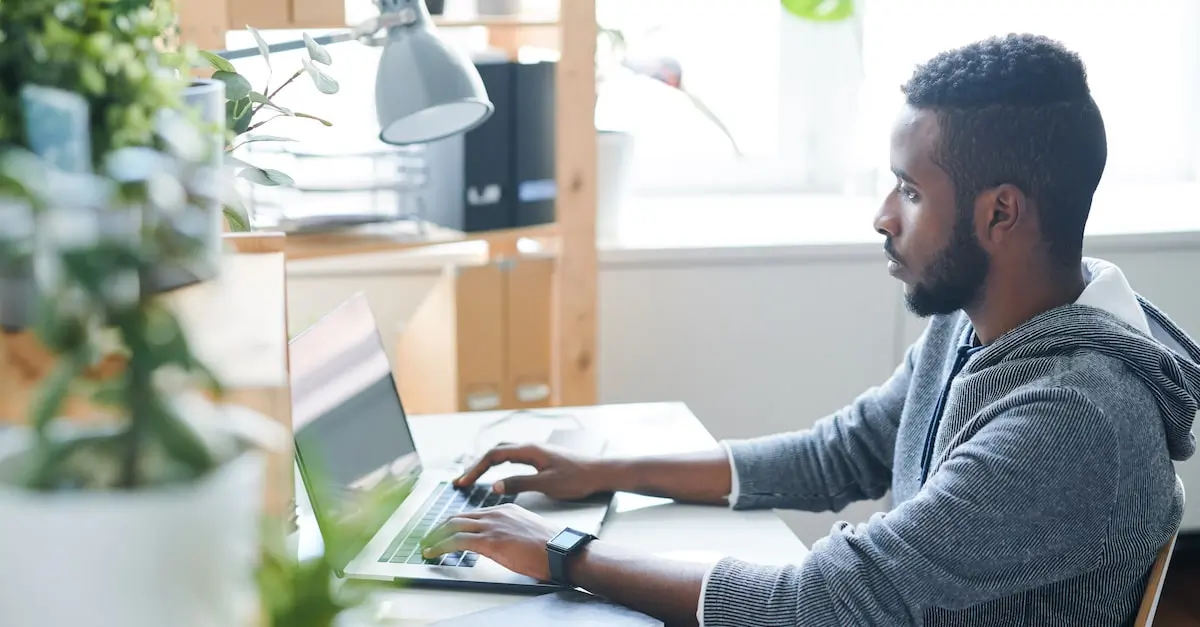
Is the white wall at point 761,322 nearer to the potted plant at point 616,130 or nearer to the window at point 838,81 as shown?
the potted plant at point 616,130

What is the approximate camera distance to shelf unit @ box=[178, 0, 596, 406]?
2.04 m

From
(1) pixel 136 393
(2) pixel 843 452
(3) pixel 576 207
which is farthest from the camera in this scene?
(3) pixel 576 207

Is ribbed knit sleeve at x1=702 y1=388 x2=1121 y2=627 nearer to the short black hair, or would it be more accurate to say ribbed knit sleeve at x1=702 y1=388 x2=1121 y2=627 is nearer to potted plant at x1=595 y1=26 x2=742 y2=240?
the short black hair

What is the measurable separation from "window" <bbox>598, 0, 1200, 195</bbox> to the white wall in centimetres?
38

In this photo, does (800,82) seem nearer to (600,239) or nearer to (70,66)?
(600,239)

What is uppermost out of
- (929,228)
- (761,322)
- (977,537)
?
(929,228)

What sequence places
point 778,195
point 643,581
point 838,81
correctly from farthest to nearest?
point 778,195, point 838,81, point 643,581

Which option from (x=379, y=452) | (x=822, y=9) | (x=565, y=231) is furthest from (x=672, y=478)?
(x=822, y=9)

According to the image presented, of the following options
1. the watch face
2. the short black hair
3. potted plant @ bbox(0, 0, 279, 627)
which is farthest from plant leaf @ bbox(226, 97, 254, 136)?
potted plant @ bbox(0, 0, 279, 627)

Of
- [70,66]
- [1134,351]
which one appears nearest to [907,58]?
[1134,351]

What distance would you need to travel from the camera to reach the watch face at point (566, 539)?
3.99 ft

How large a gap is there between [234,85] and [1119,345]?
0.86 metres

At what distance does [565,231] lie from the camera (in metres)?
2.22

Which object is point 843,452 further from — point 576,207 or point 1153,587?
point 576,207
